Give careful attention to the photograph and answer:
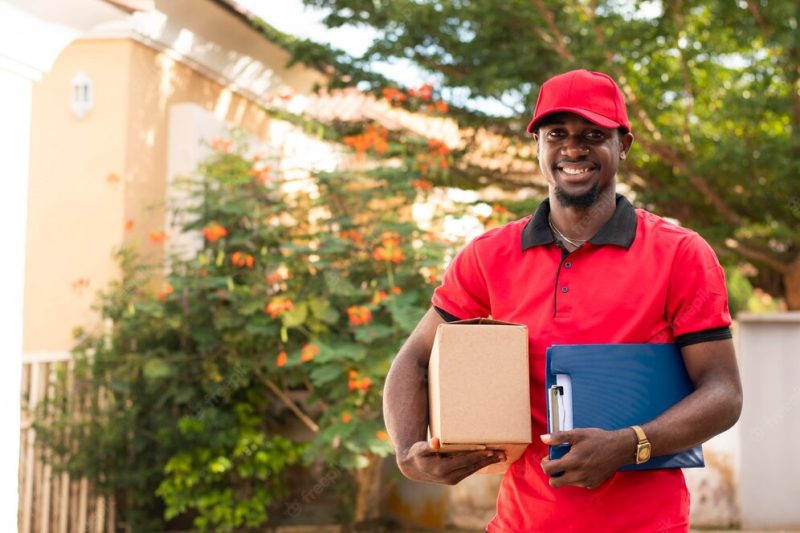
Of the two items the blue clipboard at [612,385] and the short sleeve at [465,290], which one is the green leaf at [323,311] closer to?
the short sleeve at [465,290]

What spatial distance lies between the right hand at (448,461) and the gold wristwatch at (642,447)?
12.1 inches

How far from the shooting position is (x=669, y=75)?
9047mm

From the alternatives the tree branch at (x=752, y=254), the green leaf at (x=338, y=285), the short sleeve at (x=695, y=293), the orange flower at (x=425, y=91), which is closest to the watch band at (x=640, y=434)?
the short sleeve at (x=695, y=293)

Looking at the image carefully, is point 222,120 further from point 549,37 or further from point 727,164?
point 727,164

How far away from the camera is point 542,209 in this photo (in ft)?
8.27

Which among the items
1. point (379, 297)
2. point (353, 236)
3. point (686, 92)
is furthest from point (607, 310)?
point (686, 92)

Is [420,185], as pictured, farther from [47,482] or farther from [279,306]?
[47,482]

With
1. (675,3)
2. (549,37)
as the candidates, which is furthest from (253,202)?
(675,3)

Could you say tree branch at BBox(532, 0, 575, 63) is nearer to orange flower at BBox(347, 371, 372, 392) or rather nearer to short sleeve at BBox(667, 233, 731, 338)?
orange flower at BBox(347, 371, 372, 392)

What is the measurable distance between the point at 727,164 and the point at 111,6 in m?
5.18

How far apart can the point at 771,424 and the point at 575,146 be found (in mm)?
6294

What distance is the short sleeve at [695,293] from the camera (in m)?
2.19

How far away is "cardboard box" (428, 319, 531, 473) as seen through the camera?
2.19m

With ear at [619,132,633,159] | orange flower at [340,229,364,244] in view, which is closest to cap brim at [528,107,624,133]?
ear at [619,132,633,159]
